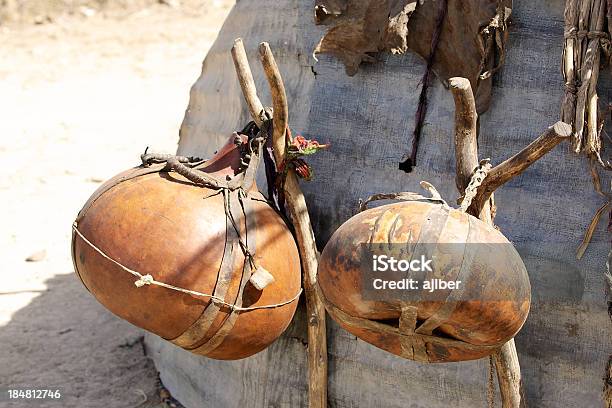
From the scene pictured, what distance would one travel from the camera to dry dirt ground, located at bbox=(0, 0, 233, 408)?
4.74 m


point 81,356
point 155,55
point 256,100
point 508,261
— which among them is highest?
point 256,100

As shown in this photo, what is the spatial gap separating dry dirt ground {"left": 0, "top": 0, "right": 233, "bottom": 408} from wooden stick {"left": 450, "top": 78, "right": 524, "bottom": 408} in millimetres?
2050

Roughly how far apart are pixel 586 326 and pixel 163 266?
1.35 m

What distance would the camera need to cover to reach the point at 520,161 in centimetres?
254

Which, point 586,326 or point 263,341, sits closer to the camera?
point 586,326

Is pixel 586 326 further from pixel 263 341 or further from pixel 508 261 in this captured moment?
pixel 263 341

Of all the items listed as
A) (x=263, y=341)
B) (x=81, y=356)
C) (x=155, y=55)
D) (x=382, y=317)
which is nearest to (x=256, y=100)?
(x=263, y=341)

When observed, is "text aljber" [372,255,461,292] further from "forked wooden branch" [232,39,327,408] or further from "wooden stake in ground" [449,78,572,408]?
"forked wooden branch" [232,39,327,408]

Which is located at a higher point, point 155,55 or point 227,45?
point 227,45

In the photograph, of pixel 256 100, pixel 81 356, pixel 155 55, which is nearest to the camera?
pixel 256 100

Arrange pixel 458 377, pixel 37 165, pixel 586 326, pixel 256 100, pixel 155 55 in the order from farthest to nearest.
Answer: pixel 155 55 → pixel 37 165 → pixel 256 100 → pixel 458 377 → pixel 586 326

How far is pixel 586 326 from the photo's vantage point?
283 cm

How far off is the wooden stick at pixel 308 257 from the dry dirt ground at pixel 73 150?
128 centimetres

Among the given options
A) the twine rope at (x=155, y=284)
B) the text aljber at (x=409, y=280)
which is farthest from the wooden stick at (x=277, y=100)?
the text aljber at (x=409, y=280)
